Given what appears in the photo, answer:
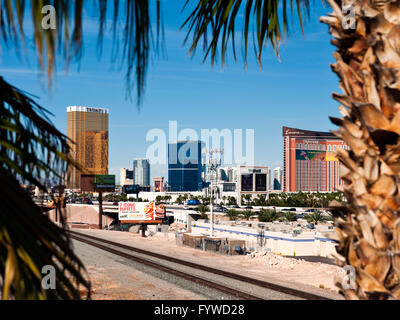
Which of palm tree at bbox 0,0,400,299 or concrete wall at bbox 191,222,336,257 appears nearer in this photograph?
palm tree at bbox 0,0,400,299

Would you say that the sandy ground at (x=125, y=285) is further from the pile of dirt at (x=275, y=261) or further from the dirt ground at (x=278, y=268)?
the pile of dirt at (x=275, y=261)

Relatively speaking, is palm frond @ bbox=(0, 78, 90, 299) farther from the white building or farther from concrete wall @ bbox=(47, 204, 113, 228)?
the white building

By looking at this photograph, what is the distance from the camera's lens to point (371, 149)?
2.16 m

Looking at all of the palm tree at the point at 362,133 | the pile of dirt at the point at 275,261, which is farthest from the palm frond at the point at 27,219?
the pile of dirt at the point at 275,261

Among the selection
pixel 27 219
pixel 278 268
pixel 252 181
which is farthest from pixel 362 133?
pixel 252 181

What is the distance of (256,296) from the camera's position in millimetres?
16672

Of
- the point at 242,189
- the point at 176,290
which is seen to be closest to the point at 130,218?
the point at 176,290

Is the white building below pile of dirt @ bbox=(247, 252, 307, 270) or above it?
above

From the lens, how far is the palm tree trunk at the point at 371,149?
2070 millimetres

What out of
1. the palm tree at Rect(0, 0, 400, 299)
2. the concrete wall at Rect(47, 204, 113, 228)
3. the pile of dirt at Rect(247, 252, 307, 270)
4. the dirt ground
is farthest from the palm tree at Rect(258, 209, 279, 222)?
the palm tree at Rect(0, 0, 400, 299)

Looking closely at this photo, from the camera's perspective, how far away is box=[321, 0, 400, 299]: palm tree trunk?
2.07 m

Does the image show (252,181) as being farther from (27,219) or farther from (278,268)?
(27,219)

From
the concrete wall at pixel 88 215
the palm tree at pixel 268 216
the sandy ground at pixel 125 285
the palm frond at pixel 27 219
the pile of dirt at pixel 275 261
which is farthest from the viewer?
the concrete wall at pixel 88 215

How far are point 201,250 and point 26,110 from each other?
124 feet
